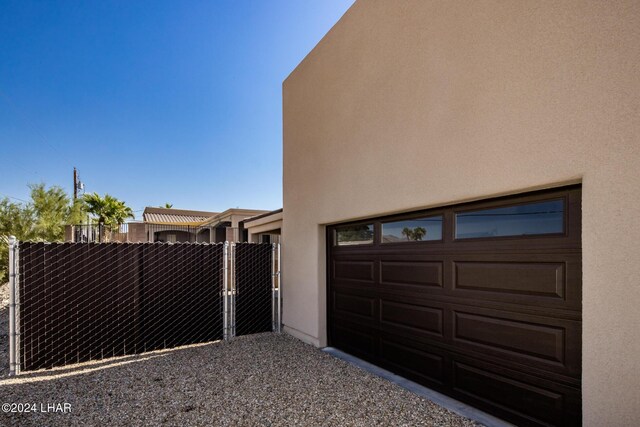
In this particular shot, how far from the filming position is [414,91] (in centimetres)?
396

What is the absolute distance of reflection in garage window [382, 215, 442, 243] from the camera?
3914mm

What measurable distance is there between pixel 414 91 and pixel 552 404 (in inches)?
135

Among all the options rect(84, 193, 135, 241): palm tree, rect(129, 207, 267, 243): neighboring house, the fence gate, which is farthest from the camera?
rect(84, 193, 135, 241): palm tree

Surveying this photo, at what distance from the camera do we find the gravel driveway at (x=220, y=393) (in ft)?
11.0

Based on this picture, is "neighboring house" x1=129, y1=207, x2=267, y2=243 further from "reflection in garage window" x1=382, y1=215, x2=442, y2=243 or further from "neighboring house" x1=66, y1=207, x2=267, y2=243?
"reflection in garage window" x1=382, y1=215, x2=442, y2=243

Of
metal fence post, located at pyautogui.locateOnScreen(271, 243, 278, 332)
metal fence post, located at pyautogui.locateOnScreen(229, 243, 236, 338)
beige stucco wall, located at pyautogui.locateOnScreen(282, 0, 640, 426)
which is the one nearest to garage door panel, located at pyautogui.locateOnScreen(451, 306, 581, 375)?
beige stucco wall, located at pyautogui.locateOnScreen(282, 0, 640, 426)

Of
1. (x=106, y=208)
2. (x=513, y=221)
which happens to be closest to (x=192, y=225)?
(x=106, y=208)

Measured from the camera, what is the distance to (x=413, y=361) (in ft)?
13.6

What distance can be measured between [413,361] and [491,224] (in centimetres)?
204

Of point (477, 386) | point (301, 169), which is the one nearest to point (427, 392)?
point (477, 386)

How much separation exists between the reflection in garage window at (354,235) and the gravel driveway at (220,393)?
6.15 feet

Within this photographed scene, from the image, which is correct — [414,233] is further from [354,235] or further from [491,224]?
[354,235]

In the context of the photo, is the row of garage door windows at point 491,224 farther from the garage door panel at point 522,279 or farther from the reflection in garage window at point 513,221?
the garage door panel at point 522,279

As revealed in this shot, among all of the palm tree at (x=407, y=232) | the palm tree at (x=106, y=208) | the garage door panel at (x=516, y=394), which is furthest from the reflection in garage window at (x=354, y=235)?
the palm tree at (x=106, y=208)
